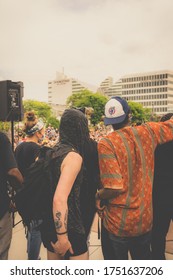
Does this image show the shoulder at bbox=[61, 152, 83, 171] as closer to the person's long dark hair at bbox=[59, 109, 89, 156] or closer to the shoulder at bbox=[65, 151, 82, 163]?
the shoulder at bbox=[65, 151, 82, 163]

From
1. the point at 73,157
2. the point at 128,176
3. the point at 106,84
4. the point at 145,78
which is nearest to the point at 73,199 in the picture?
the point at 73,157

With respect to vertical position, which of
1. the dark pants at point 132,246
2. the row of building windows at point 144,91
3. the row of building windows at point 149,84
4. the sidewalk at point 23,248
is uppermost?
the row of building windows at point 149,84

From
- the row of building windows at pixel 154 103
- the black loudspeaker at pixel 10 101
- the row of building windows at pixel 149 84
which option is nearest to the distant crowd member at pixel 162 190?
the black loudspeaker at pixel 10 101

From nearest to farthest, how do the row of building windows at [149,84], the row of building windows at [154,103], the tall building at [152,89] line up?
the tall building at [152,89] < the row of building windows at [154,103] < the row of building windows at [149,84]

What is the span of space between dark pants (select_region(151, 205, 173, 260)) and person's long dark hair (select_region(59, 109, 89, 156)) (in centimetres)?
112

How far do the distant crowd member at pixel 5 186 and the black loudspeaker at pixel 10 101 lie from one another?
2.81 m

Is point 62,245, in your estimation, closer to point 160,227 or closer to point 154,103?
point 160,227

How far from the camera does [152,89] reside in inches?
4230

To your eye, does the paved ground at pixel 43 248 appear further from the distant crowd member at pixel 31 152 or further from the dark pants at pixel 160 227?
the dark pants at pixel 160 227

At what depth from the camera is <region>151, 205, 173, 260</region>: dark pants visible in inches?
94.2

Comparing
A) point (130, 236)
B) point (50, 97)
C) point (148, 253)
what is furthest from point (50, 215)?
point (50, 97)

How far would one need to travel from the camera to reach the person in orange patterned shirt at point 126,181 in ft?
5.40

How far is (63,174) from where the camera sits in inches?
57.7

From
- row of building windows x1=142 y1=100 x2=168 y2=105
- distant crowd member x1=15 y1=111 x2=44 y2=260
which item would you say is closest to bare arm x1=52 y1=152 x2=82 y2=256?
distant crowd member x1=15 y1=111 x2=44 y2=260
